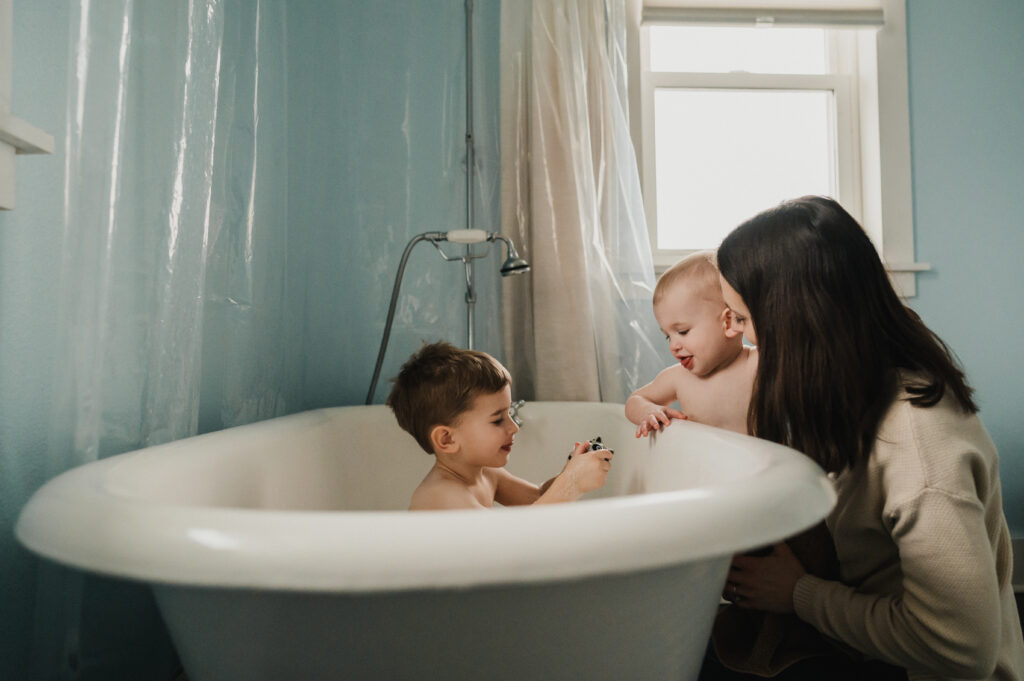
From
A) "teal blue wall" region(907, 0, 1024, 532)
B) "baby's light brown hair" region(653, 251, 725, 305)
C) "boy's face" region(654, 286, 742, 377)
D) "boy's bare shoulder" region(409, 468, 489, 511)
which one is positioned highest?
"teal blue wall" region(907, 0, 1024, 532)

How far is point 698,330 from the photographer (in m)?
1.51

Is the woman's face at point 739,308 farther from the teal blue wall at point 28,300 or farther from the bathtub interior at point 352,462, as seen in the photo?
the teal blue wall at point 28,300

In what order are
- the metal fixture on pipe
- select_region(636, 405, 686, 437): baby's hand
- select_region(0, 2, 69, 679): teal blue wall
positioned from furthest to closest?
the metal fixture on pipe → select_region(636, 405, 686, 437): baby's hand → select_region(0, 2, 69, 679): teal blue wall

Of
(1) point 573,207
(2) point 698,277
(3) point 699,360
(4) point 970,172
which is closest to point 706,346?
(3) point 699,360

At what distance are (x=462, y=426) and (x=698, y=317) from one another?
0.63 m

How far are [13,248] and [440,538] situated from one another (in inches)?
30.5

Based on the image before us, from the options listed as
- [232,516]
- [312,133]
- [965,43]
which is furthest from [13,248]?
[965,43]

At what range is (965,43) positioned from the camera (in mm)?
2152

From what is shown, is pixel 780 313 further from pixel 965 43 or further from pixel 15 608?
pixel 965 43

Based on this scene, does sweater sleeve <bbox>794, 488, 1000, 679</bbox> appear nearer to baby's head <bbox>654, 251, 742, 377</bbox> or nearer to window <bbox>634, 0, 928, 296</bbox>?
baby's head <bbox>654, 251, 742, 377</bbox>

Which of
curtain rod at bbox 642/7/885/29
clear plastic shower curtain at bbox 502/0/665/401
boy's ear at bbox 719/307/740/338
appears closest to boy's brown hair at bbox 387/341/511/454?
boy's ear at bbox 719/307/740/338

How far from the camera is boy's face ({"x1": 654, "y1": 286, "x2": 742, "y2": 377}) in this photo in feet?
4.94

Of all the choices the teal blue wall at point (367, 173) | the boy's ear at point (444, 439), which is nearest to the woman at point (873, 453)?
the boy's ear at point (444, 439)

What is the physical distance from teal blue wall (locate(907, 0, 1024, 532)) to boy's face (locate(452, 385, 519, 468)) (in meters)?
1.60
